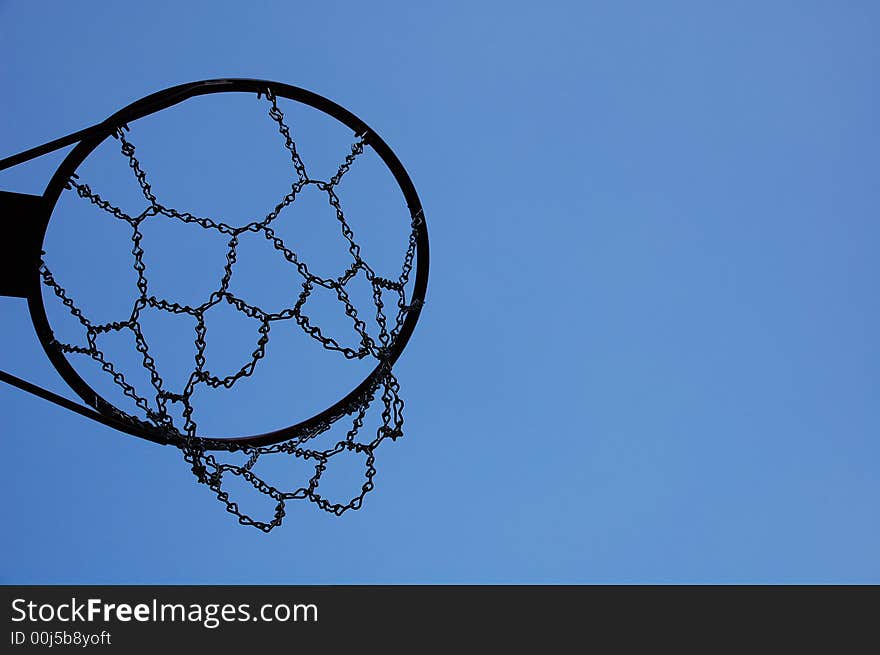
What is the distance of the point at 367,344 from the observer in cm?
229
